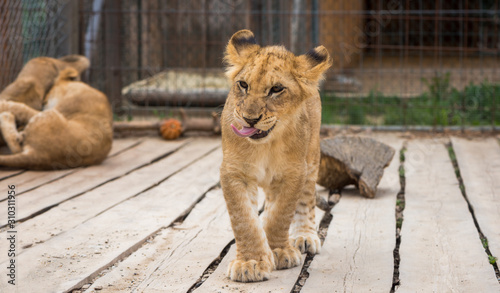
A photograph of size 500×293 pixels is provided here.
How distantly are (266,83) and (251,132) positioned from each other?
0.25m

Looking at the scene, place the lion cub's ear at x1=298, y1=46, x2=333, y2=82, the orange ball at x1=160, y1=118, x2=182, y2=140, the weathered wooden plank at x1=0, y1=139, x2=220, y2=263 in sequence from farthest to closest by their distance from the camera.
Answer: the orange ball at x1=160, y1=118, x2=182, y2=140 < the weathered wooden plank at x1=0, y1=139, x2=220, y2=263 < the lion cub's ear at x1=298, y1=46, x2=333, y2=82

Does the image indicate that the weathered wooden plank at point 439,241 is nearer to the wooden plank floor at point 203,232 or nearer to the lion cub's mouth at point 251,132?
the wooden plank floor at point 203,232

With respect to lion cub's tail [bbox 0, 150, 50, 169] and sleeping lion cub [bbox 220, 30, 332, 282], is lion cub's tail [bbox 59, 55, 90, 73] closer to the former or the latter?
lion cub's tail [bbox 0, 150, 50, 169]

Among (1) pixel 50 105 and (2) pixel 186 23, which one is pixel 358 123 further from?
(1) pixel 50 105

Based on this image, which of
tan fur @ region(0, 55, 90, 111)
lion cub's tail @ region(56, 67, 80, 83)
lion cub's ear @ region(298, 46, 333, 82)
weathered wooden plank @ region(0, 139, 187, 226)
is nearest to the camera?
lion cub's ear @ region(298, 46, 333, 82)

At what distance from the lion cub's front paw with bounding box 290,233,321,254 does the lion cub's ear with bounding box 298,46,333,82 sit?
3.03 ft

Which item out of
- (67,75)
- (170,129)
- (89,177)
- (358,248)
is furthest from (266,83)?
(170,129)

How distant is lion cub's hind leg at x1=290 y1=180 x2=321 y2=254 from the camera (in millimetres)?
3980

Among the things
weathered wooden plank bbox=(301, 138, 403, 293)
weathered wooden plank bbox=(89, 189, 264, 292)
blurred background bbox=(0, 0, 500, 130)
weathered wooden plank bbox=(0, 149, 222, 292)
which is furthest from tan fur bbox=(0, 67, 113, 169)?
weathered wooden plank bbox=(301, 138, 403, 293)

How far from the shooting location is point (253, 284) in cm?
345

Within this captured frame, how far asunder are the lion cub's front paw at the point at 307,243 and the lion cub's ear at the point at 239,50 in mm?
999

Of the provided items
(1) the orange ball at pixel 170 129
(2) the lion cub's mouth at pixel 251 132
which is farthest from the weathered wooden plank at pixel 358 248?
(1) the orange ball at pixel 170 129

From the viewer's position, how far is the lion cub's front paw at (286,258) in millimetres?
3664

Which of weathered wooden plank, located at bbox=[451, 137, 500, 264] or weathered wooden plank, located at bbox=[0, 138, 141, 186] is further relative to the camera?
weathered wooden plank, located at bbox=[0, 138, 141, 186]
